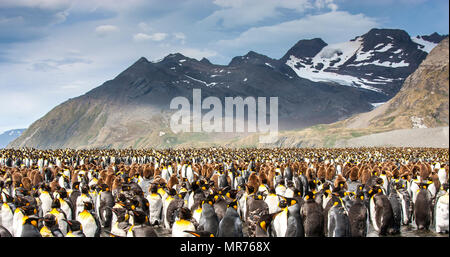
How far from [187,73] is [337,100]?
71.7 metres

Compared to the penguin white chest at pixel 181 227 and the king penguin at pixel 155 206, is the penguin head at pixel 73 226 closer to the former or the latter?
the penguin white chest at pixel 181 227

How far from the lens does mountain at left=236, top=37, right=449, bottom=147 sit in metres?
66.9

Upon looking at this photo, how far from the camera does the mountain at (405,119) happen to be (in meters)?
66.9

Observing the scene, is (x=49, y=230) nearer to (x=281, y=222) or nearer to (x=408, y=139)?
(x=281, y=222)

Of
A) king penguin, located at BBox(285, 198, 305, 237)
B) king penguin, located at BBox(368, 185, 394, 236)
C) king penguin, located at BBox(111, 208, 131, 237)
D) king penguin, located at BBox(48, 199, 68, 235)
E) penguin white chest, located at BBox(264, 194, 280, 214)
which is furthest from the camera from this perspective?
penguin white chest, located at BBox(264, 194, 280, 214)

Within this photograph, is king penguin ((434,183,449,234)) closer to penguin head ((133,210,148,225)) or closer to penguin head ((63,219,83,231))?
penguin head ((133,210,148,225))

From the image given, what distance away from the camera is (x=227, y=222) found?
5680 millimetres

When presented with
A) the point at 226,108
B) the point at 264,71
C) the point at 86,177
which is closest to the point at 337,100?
the point at 264,71
